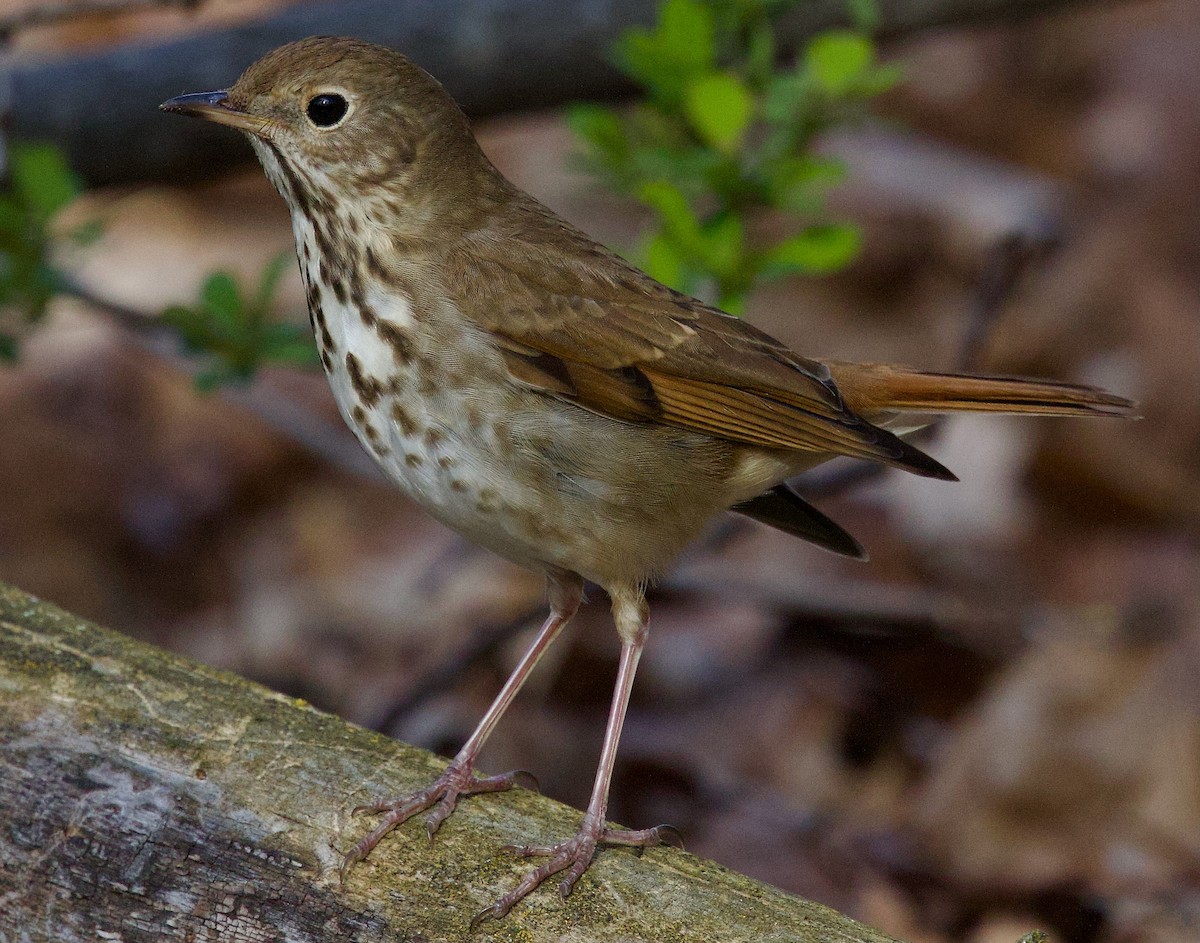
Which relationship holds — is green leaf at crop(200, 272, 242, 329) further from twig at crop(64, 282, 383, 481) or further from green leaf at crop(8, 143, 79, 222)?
green leaf at crop(8, 143, 79, 222)

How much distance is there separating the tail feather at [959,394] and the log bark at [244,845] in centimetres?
109

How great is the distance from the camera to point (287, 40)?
450cm

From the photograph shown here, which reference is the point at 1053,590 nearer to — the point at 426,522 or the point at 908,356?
the point at 908,356

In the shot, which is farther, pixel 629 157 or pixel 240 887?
pixel 629 157

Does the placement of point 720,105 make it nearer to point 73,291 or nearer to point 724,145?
point 724,145

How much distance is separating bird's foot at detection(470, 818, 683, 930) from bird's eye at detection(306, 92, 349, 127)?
4.45 ft

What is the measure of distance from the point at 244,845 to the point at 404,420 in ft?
2.58

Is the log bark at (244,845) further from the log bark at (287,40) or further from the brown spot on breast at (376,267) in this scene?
the log bark at (287,40)

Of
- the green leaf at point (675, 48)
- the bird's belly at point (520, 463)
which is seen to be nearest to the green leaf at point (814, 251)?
the green leaf at point (675, 48)

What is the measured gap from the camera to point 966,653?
533 centimetres

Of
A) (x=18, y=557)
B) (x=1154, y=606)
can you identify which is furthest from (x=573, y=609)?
(x=18, y=557)

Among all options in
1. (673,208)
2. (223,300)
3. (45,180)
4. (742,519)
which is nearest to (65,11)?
(45,180)

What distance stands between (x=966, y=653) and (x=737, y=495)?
2424mm

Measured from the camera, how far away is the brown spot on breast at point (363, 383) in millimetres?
2818
